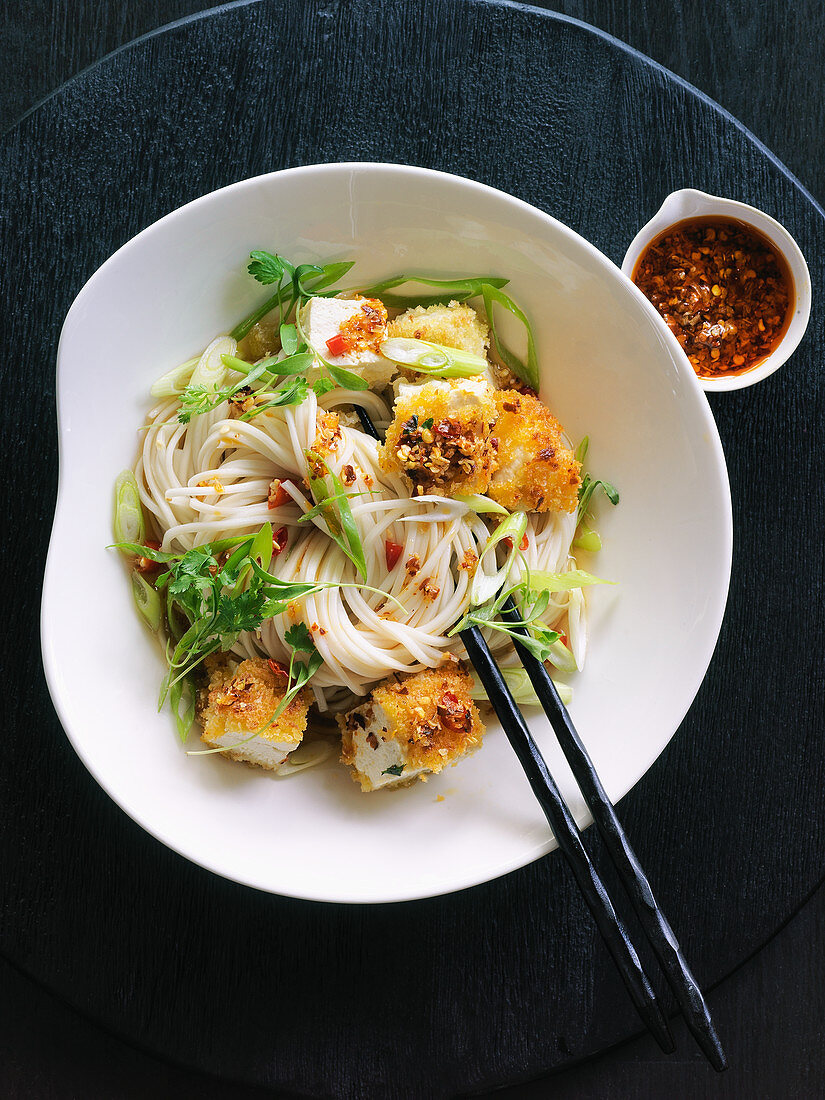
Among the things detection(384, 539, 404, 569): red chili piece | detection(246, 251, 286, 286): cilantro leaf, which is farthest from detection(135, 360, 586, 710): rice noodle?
detection(246, 251, 286, 286): cilantro leaf

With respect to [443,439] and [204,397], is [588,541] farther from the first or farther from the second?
[204,397]

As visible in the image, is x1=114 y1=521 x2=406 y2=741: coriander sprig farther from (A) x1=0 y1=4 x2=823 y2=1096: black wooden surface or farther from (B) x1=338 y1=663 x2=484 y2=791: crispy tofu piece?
(A) x1=0 y1=4 x2=823 y2=1096: black wooden surface

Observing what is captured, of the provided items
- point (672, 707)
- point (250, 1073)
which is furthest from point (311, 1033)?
point (672, 707)

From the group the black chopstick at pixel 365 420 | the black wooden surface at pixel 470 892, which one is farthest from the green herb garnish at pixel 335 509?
the black wooden surface at pixel 470 892

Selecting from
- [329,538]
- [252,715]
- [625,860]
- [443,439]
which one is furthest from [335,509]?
[625,860]

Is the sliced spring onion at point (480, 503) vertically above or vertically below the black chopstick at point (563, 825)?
above

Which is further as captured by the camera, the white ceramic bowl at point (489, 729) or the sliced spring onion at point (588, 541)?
the sliced spring onion at point (588, 541)

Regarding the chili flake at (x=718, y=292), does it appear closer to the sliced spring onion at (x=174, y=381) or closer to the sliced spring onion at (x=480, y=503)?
the sliced spring onion at (x=480, y=503)
